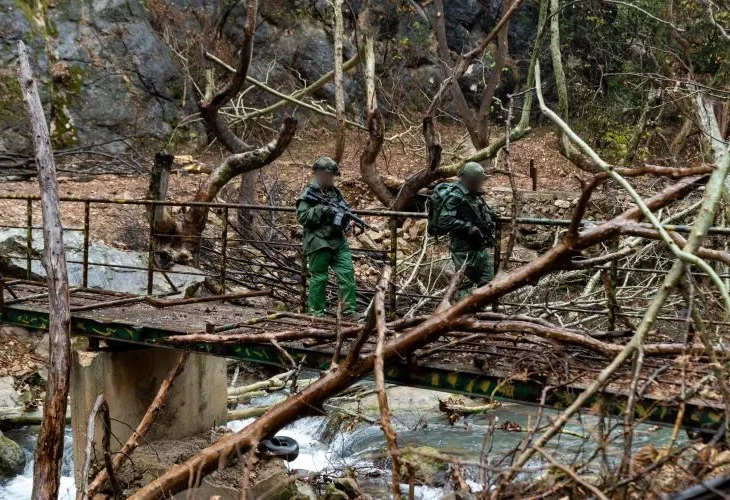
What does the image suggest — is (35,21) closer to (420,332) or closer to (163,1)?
(163,1)

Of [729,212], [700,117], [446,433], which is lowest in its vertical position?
[446,433]

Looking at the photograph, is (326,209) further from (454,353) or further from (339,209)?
(454,353)

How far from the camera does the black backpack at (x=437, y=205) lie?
279 inches

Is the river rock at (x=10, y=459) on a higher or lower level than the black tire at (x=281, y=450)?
lower

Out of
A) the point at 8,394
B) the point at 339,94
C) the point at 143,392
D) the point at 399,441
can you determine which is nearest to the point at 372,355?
the point at 143,392

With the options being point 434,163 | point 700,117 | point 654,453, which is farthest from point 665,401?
point 434,163

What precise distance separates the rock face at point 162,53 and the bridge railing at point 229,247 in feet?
15.0

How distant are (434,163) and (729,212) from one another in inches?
177

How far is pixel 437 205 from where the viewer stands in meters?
7.14

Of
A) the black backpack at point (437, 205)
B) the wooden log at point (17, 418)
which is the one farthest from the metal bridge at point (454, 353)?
the wooden log at point (17, 418)

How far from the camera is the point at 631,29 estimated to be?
20.5m

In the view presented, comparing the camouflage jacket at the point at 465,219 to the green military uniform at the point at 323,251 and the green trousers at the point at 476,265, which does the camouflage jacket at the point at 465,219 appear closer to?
the green trousers at the point at 476,265

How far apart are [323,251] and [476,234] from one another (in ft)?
4.94

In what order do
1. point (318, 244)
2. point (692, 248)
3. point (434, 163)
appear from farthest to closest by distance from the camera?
point (434, 163) < point (318, 244) < point (692, 248)
